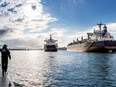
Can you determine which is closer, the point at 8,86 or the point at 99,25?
the point at 8,86

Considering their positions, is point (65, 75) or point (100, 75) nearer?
point (100, 75)

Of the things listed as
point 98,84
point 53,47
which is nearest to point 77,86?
point 98,84

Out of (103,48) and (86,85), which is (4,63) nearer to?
(86,85)

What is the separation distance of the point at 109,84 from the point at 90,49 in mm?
107981

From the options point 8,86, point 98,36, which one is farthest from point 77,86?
point 98,36

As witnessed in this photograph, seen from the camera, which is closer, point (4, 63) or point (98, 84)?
point (4, 63)

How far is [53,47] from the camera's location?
651 ft

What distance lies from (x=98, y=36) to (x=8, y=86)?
425 ft

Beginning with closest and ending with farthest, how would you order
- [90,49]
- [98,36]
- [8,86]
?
[8,86] → [90,49] → [98,36]

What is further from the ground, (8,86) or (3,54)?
(3,54)

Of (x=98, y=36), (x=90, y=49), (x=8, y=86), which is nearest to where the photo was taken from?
(x=8, y=86)

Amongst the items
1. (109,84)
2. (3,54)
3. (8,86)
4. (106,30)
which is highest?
(106,30)

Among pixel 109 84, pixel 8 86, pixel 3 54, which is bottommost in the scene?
pixel 109 84

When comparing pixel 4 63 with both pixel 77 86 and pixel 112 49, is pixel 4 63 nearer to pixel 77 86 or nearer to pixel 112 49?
pixel 77 86
